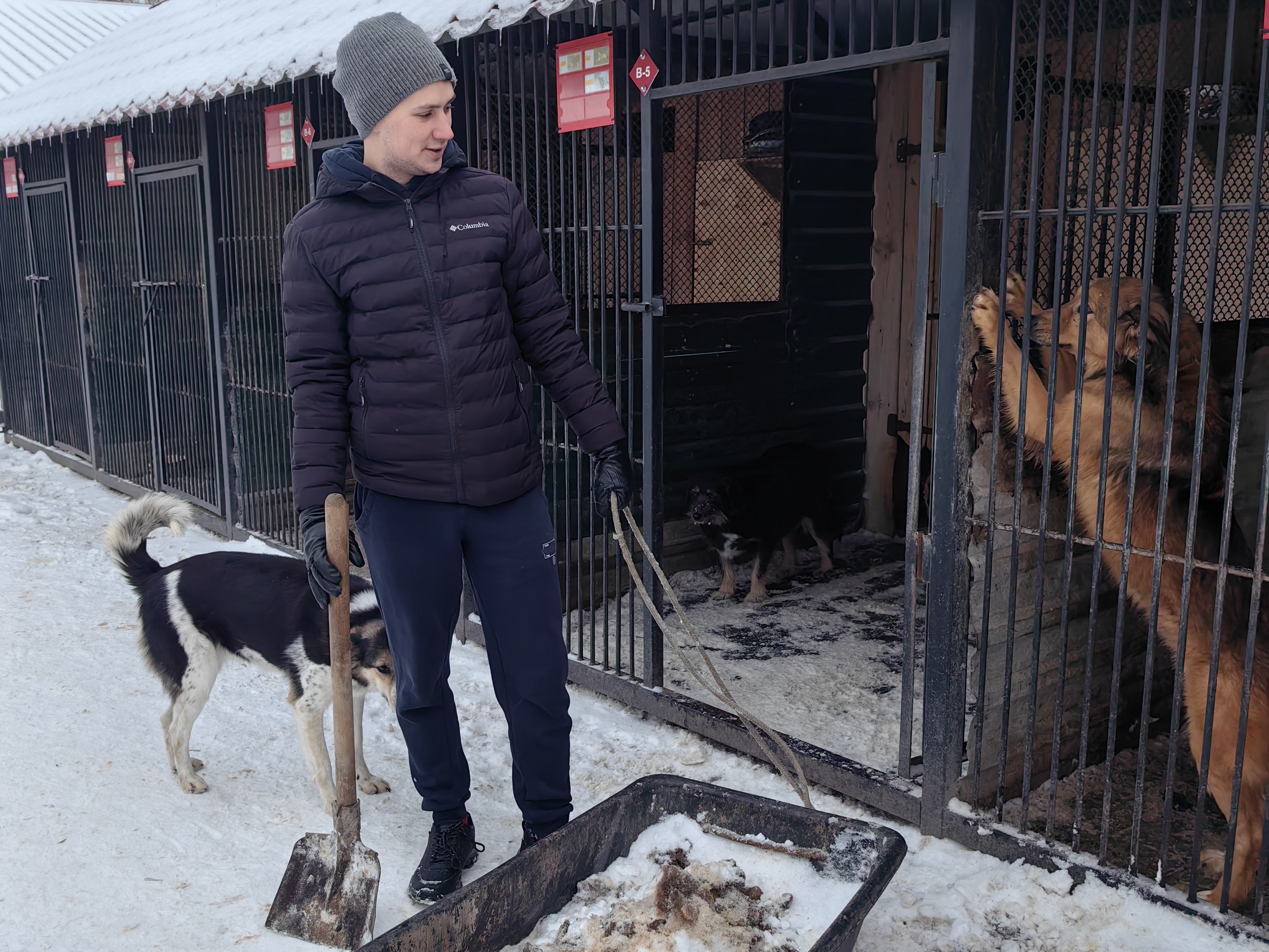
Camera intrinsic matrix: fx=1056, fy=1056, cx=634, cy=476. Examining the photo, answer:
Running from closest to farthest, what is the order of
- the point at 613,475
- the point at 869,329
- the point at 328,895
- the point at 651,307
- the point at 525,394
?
the point at 328,895 → the point at 525,394 → the point at 613,475 → the point at 651,307 → the point at 869,329

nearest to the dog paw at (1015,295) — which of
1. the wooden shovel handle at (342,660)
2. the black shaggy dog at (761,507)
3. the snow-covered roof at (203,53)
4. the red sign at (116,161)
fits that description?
the snow-covered roof at (203,53)

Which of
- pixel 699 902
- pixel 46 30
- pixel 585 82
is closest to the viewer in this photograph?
pixel 699 902

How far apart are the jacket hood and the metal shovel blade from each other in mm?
1860

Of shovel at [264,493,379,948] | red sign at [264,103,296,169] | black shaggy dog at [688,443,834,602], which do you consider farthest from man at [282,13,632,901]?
red sign at [264,103,296,169]

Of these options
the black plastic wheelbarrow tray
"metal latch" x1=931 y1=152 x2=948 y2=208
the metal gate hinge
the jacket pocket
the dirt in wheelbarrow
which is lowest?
the dirt in wheelbarrow

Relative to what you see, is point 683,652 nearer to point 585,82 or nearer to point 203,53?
point 585,82

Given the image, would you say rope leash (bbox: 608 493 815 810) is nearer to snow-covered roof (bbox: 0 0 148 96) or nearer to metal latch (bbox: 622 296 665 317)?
metal latch (bbox: 622 296 665 317)

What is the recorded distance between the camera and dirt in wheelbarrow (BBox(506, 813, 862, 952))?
2734 mm

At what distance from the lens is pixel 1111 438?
3.23m

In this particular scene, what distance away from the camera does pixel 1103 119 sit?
13.0 ft

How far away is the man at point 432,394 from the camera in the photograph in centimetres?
295

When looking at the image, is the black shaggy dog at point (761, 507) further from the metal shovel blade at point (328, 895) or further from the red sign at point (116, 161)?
the red sign at point (116, 161)

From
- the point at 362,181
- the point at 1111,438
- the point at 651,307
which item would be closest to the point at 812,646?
the point at 651,307

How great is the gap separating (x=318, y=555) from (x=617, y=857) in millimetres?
1238
